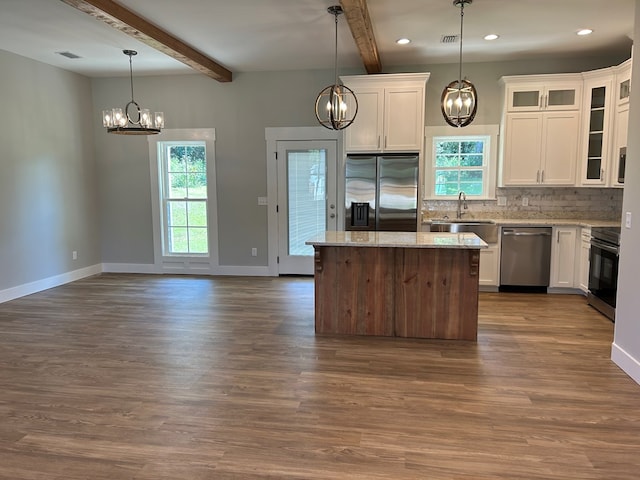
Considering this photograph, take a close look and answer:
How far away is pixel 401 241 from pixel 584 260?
274cm

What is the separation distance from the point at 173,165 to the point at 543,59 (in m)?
5.18

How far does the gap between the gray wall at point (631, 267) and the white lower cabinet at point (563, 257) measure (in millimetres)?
2021

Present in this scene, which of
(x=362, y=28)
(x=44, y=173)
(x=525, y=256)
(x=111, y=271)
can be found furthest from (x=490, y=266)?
(x=44, y=173)

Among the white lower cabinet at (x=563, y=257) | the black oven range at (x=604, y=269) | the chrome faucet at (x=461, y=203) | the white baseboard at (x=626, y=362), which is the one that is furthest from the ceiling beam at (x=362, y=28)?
the white baseboard at (x=626, y=362)

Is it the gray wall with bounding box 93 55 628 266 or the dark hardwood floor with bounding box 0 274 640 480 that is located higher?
the gray wall with bounding box 93 55 628 266

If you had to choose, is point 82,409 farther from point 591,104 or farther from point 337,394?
point 591,104

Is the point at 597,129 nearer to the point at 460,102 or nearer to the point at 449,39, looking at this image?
the point at 449,39

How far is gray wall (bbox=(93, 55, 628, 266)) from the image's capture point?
242 inches

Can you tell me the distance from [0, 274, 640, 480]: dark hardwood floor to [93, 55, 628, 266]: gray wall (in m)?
2.19

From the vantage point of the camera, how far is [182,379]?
10.1ft

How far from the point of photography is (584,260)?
5.13m

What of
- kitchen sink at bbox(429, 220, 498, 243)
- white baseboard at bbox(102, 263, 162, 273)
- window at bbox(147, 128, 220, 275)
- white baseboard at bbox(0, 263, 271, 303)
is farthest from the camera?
white baseboard at bbox(102, 263, 162, 273)

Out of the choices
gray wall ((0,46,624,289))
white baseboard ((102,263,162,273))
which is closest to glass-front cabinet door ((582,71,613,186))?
gray wall ((0,46,624,289))

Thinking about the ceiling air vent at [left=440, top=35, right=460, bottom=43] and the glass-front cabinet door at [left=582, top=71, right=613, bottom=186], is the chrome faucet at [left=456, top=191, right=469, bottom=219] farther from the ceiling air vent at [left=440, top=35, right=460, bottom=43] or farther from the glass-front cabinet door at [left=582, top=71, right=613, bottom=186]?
the ceiling air vent at [left=440, top=35, right=460, bottom=43]
